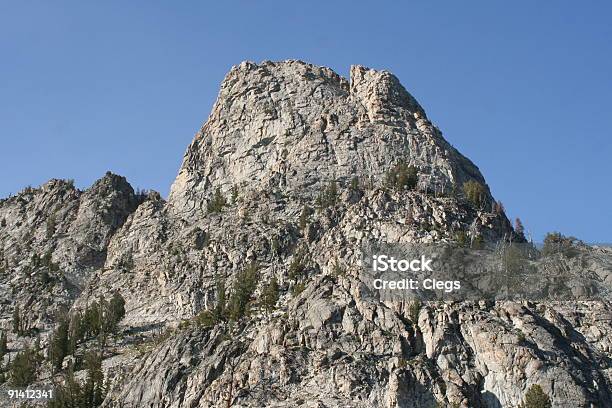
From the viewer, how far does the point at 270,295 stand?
159 metres

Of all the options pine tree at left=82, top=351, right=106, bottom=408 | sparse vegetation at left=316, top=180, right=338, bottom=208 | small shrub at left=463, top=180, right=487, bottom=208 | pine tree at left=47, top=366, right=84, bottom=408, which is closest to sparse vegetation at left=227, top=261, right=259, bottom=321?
sparse vegetation at left=316, top=180, right=338, bottom=208

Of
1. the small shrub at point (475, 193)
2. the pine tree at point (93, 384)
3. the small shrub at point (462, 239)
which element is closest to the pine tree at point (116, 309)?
the pine tree at point (93, 384)

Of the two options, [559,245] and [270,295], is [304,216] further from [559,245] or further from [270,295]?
[559,245]

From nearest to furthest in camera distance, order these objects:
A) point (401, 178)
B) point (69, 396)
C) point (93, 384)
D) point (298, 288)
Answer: point (69, 396) < point (93, 384) < point (298, 288) < point (401, 178)

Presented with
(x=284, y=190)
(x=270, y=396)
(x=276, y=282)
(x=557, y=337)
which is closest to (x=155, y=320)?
(x=276, y=282)

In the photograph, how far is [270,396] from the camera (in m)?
126

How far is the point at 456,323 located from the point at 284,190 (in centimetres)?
7006

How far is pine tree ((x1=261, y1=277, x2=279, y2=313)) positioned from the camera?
514 feet

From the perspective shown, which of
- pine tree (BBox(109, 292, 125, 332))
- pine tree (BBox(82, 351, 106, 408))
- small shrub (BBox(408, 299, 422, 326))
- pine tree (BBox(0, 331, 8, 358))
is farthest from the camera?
pine tree (BBox(109, 292, 125, 332))

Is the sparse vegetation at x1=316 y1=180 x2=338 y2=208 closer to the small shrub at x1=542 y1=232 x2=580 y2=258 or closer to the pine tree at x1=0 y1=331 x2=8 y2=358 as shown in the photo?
the small shrub at x1=542 y1=232 x2=580 y2=258

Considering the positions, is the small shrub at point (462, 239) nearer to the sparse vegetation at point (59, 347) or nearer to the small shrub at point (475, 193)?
the small shrub at point (475, 193)

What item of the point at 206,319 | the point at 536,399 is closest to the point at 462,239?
the point at 536,399

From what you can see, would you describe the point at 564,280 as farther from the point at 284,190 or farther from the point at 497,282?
the point at 284,190

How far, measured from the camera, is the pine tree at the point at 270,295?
15662 centimetres
